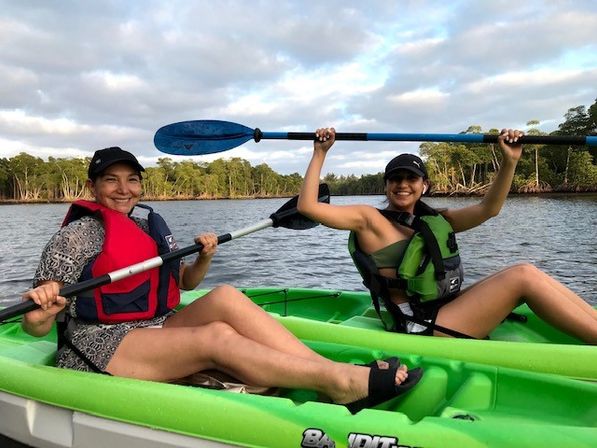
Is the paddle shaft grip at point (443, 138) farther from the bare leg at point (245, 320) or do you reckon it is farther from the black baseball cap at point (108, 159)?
the bare leg at point (245, 320)

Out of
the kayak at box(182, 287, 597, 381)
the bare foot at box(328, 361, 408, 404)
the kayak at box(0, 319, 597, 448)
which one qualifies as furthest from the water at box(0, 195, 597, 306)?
the bare foot at box(328, 361, 408, 404)

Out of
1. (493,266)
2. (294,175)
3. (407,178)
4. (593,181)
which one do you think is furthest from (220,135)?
(294,175)

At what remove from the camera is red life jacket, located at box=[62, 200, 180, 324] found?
2.41 meters

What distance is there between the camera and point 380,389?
6.75ft

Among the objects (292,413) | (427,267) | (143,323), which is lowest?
(292,413)

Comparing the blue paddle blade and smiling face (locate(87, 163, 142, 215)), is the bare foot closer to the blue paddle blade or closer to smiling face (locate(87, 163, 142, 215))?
smiling face (locate(87, 163, 142, 215))

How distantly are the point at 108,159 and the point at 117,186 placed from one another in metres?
0.16

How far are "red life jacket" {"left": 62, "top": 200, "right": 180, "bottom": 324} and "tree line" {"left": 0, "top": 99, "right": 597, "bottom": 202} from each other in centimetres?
4388

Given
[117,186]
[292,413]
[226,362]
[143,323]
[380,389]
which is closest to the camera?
[292,413]

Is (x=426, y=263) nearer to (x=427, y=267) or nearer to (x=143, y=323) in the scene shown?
(x=427, y=267)

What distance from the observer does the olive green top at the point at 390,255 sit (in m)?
2.96

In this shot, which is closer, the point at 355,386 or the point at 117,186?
the point at 355,386

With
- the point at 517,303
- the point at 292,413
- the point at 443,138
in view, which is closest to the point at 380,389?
the point at 292,413

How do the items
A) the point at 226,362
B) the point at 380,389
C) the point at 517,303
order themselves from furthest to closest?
the point at 517,303
the point at 226,362
the point at 380,389
